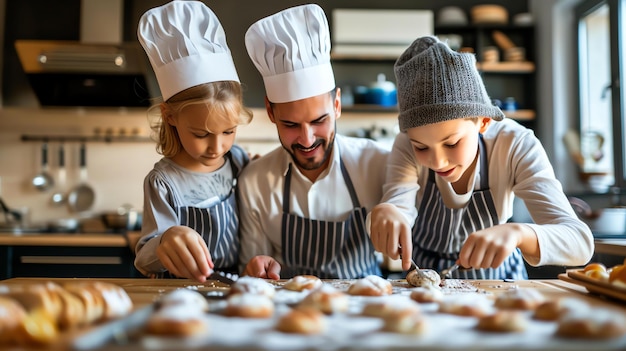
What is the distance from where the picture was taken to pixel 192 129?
1329 millimetres

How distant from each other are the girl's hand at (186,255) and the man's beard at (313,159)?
0.39 meters

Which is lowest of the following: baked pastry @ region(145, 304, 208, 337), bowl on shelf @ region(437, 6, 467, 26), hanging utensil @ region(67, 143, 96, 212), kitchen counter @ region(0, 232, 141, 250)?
kitchen counter @ region(0, 232, 141, 250)

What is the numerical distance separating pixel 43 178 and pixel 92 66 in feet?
2.46

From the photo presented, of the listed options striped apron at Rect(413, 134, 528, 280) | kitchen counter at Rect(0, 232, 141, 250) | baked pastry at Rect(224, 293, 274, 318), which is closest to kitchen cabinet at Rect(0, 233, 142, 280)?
kitchen counter at Rect(0, 232, 141, 250)

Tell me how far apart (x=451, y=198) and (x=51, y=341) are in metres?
1.00

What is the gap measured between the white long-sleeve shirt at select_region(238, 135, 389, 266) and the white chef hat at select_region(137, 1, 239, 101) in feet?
0.93

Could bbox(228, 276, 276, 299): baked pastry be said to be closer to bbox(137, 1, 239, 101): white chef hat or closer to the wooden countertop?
bbox(137, 1, 239, 101): white chef hat

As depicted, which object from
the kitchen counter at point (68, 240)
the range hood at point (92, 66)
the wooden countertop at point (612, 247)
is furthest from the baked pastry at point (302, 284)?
the range hood at point (92, 66)

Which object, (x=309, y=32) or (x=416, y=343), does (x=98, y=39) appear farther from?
(x=416, y=343)

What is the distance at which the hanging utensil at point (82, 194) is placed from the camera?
3352mm

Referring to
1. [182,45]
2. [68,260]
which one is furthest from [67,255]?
[182,45]

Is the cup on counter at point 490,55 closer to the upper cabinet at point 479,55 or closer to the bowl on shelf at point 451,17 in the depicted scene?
the upper cabinet at point 479,55

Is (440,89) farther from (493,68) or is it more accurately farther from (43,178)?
(43,178)

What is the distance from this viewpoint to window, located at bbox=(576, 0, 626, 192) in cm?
294
